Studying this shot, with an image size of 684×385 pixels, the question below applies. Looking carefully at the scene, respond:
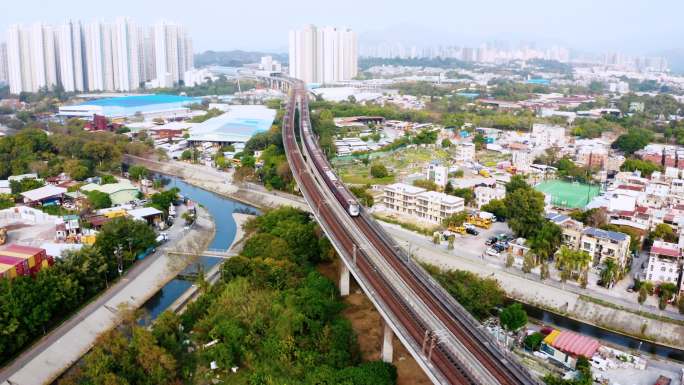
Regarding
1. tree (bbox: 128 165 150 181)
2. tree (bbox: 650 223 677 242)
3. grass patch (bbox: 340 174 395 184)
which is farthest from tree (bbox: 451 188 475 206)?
tree (bbox: 128 165 150 181)

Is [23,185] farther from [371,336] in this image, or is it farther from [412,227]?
[371,336]

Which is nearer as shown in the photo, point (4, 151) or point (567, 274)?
point (567, 274)

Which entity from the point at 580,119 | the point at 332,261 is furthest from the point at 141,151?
the point at 580,119

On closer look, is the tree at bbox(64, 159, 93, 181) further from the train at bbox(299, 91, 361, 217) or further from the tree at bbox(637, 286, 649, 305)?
the tree at bbox(637, 286, 649, 305)

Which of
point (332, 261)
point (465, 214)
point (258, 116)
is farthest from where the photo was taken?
point (258, 116)

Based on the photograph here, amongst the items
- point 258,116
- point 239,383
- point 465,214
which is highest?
point 258,116

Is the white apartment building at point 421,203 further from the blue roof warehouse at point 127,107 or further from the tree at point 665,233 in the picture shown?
the blue roof warehouse at point 127,107

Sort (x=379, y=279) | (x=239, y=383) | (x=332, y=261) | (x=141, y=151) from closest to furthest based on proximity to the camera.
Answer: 1. (x=239, y=383)
2. (x=379, y=279)
3. (x=332, y=261)
4. (x=141, y=151)

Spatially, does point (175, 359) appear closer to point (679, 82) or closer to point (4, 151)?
point (4, 151)
